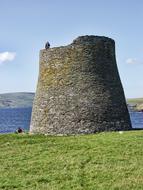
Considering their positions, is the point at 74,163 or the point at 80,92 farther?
the point at 80,92

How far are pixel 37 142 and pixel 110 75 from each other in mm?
9067

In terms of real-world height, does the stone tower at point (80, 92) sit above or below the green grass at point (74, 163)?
above

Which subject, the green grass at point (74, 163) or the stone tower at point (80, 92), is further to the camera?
the stone tower at point (80, 92)

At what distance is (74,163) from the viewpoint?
21312mm

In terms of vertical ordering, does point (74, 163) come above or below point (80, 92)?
below

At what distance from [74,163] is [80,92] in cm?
1283

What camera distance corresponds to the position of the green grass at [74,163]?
704 inches

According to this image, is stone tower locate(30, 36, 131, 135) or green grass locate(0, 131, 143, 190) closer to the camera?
green grass locate(0, 131, 143, 190)

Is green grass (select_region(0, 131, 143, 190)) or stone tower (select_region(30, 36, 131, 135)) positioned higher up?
stone tower (select_region(30, 36, 131, 135))

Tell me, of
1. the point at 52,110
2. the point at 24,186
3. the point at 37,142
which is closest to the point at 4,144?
the point at 37,142

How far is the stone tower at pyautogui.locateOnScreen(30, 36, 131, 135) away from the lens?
3350cm

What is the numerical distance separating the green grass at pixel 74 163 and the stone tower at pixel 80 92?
4335mm

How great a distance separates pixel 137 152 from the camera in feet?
76.1

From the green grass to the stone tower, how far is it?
14.2ft
